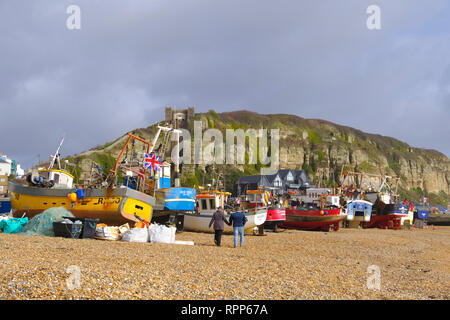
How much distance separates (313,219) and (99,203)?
2112cm

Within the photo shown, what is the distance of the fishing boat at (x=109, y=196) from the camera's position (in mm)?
21609

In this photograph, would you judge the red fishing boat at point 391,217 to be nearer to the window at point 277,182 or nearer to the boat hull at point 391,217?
the boat hull at point 391,217

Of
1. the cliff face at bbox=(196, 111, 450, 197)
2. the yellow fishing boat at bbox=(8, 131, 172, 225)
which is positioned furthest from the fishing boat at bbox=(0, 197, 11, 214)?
the cliff face at bbox=(196, 111, 450, 197)

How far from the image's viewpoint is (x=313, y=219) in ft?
117

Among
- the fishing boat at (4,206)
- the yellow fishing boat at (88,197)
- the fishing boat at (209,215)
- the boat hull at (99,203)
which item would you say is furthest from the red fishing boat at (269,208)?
the fishing boat at (4,206)

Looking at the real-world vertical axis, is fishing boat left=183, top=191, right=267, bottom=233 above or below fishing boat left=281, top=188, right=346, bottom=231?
above

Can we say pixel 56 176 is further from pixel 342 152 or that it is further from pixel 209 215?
pixel 342 152

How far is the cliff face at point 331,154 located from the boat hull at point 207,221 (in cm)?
6378

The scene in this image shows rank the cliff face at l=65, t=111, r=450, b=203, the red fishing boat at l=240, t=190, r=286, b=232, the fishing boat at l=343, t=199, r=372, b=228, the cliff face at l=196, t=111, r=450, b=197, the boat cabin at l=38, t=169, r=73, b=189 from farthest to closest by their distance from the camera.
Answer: the cliff face at l=196, t=111, r=450, b=197
the cliff face at l=65, t=111, r=450, b=203
the fishing boat at l=343, t=199, r=372, b=228
the red fishing boat at l=240, t=190, r=286, b=232
the boat cabin at l=38, t=169, r=73, b=189

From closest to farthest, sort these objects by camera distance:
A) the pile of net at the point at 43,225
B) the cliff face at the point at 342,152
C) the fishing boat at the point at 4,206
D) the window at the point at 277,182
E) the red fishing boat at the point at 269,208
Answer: the pile of net at the point at 43,225
the red fishing boat at the point at 269,208
the fishing boat at the point at 4,206
the window at the point at 277,182
the cliff face at the point at 342,152

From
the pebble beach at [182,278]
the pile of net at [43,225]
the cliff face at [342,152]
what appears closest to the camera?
the pebble beach at [182,278]

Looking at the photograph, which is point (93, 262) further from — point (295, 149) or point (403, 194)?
point (403, 194)

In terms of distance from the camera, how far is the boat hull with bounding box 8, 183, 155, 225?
21.4 m

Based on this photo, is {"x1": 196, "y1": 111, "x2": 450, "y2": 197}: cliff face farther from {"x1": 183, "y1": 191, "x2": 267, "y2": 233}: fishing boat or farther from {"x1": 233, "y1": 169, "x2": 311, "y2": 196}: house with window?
{"x1": 183, "y1": 191, "x2": 267, "y2": 233}: fishing boat
